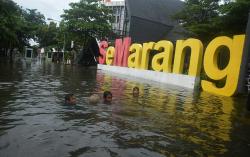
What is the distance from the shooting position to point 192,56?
22.6 meters

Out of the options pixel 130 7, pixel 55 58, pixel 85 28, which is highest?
pixel 130 7

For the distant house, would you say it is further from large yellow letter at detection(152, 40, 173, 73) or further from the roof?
large yellow letter at detection(152, 40, 173, 73)

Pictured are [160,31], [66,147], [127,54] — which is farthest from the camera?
[160,31]

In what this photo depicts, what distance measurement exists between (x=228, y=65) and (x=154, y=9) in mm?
38477

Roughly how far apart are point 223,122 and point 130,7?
144 ft

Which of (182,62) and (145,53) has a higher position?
(145,53)

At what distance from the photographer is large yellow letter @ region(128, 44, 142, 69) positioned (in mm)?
30888

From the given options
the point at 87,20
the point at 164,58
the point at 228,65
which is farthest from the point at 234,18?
the point at 87,20

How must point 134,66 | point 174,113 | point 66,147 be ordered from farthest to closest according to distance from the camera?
1. point 134,66
2. point 174,113
3. point 66,147

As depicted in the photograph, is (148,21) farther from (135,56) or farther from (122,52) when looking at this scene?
(135,56)

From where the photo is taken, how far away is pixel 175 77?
24.2 metres

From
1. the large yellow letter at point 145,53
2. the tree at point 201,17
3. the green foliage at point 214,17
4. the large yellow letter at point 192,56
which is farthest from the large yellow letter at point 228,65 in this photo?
the tree at point 201,17

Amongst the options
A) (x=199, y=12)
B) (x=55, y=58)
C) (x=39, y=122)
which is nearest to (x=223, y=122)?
(x=39, y=122)

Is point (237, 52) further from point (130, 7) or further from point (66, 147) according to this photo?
point (130, 7)
